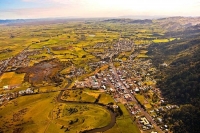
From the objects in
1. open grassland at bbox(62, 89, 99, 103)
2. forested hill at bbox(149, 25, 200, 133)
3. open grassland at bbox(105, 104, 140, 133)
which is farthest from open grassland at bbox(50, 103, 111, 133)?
forested hill at bbox(149, 25, 200, 133)

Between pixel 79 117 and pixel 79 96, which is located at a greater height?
pixel 79 96

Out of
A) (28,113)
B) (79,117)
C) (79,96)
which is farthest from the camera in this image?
(79,96)

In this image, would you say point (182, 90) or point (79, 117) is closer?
point (79, 117)

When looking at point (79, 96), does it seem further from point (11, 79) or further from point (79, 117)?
point (11, 79)

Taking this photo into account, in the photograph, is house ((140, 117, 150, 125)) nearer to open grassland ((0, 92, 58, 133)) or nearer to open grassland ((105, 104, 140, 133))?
open grassland ((105, 104, 140, 133))

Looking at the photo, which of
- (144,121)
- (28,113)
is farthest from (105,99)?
(28,113)

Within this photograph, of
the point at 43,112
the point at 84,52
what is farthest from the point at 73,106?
the point at 84,52

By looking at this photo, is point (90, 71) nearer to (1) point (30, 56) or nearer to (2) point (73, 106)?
(2) point (73, 106)

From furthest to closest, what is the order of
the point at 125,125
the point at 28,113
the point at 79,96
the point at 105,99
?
the point at 79,96, the point at 105,99, the point at 28,113, the point at 125,125
